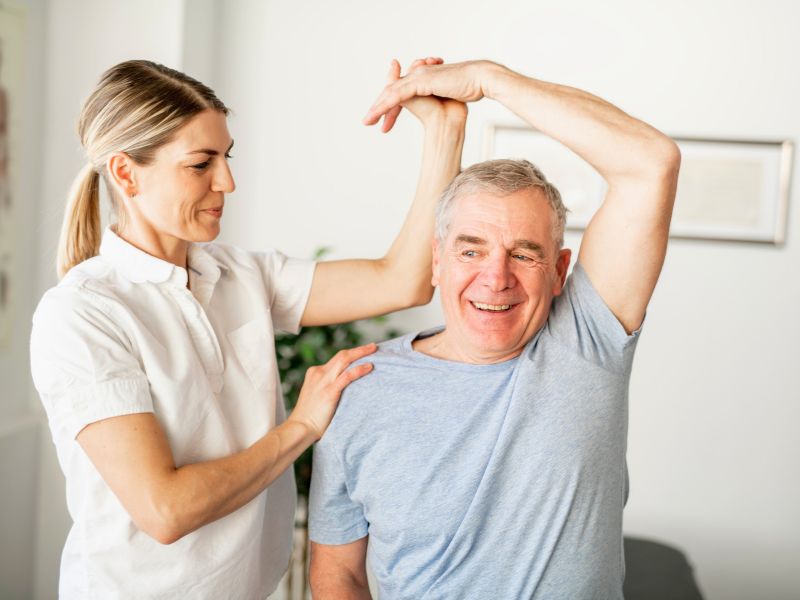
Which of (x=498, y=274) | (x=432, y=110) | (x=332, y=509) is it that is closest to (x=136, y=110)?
(x=432, y=110)

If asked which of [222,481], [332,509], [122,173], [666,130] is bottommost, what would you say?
[332,509]

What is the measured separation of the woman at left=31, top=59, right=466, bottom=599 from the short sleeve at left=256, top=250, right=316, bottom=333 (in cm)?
7

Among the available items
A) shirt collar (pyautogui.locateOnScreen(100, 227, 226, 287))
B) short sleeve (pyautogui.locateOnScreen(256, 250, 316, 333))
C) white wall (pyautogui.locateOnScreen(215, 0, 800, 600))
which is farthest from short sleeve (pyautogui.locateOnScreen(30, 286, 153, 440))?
white wall (pyautogui.locateOnScreen(215, 0, 800, 600))

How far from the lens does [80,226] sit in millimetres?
1749

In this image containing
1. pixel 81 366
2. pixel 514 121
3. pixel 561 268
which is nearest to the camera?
pixel 81 366

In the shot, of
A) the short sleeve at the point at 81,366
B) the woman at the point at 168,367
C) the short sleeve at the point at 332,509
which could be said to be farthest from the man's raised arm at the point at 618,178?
the short sleeve at the point at 81,366

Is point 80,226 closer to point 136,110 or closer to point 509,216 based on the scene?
point 136,110

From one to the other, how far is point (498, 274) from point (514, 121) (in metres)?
2.44

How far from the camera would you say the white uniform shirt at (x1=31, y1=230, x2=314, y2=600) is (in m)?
1.43

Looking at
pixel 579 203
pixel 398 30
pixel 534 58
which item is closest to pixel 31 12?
pixel 398 30

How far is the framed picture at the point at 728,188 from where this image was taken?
369 centimetres

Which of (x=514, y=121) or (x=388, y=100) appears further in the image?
(x=514, y=121)

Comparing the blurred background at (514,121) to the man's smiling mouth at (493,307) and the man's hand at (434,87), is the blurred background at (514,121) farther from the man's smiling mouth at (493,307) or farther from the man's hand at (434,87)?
the man's smiling mouth at (493,307)

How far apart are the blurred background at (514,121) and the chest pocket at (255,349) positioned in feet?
6.59
